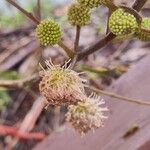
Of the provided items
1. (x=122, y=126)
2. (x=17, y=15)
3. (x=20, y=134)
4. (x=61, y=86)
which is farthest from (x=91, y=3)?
(x=17, y=15)

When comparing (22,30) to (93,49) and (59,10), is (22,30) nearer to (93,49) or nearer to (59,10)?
(59,10)

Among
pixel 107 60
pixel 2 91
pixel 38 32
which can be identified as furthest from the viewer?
pixel 107 60

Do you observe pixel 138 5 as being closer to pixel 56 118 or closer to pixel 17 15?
pixel 56 118

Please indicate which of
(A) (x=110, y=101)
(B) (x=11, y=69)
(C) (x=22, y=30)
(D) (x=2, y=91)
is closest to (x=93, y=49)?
(A) (x=110, y=101)

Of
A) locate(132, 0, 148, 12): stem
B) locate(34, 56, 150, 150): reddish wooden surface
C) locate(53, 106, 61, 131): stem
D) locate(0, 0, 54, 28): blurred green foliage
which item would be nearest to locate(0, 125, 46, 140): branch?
locate(53, 106, 61, 131): stem

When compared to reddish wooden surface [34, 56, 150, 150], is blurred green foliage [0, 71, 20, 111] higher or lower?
lower

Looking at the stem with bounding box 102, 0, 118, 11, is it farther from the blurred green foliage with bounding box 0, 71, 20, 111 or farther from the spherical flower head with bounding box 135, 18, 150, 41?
the blurred green foliage with bounding box 0, 71, 20, 111
